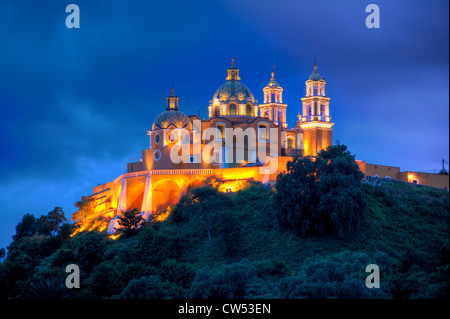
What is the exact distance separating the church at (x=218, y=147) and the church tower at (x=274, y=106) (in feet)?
0.30

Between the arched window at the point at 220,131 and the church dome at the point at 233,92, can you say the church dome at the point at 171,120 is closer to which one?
the arched window at the point at 220,131

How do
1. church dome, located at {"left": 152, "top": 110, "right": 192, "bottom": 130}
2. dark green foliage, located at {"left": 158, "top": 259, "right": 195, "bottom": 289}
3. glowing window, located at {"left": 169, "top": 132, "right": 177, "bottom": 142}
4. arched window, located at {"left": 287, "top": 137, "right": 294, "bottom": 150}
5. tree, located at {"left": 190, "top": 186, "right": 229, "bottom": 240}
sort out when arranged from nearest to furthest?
dark green foliage, located at {"left": 158, "top": 259, "right": 195, "bottom": 289} → tree, located at {"left": 190, "top": 186, "right": 229, "bottom": 240} → glowing window, located at {"left": 169, "top": 132, "right": 177, "bottom": 142} → church dome, located at {"left": 152, "top": 110, "right": 192, "bottom": 130} → arched window, located at {"left": 287, "top": 137, "right": 294, "bottom": 150}

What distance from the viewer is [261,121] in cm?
6166

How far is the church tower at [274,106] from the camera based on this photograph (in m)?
68.2

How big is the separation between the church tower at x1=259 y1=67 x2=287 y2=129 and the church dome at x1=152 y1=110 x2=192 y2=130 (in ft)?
34.1

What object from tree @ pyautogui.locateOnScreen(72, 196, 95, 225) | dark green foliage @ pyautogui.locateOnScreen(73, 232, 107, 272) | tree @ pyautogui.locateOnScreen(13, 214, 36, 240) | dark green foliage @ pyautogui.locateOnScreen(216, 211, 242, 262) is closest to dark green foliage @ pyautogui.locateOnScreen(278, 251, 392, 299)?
dark green foliage @ pyautogui.locateOnScreen(216, 211, 242, 262)

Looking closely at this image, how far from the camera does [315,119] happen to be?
207ft

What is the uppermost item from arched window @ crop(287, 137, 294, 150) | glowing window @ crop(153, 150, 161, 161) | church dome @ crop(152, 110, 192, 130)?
church dome @ crop(152, 110, 192, 130)

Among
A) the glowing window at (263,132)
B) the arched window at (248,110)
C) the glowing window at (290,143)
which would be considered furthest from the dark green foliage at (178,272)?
the glowing window at (290,143)

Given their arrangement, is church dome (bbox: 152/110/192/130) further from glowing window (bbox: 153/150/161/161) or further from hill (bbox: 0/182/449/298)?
hill (bbox: 0/182/449/298)

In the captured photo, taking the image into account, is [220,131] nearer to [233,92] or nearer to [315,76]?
[233,92]

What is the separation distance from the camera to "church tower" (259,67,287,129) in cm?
6819

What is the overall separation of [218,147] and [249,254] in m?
15.1
